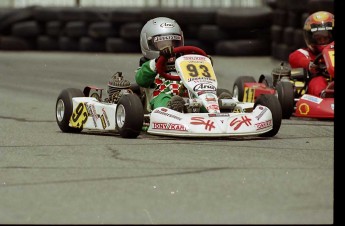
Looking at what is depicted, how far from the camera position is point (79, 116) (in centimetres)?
963

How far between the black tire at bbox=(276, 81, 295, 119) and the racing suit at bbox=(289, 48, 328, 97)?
378 millimetres

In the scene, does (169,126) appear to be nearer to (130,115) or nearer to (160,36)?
(130,115)

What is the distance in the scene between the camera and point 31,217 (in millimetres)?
5555

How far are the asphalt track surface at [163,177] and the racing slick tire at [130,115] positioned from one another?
0.28ft

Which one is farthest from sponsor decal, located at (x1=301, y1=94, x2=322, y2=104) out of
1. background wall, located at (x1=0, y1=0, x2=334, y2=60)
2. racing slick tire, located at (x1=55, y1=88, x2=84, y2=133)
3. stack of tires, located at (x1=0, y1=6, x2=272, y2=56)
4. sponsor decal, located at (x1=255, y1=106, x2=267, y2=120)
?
stack of tires, located at (x1=0, y1=6, x2=272, y2=56)

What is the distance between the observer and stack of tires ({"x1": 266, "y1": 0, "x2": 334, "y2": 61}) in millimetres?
15480

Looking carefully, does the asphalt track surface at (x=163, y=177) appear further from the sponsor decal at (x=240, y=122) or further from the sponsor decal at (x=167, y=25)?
the sponsor decal at (x=167, y=25)

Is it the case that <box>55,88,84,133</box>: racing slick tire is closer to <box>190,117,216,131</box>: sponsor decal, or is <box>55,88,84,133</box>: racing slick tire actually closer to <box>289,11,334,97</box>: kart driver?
<box>190,117,216,131</box>: sponsor decal

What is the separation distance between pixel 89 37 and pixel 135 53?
3.35ft

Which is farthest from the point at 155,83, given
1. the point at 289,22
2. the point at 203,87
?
the point at 289,22

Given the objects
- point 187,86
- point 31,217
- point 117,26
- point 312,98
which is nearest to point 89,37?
point 117,26

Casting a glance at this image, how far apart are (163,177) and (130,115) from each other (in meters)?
1.90

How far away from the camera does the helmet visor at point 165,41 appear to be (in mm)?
9789
